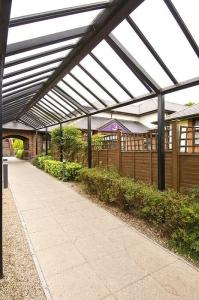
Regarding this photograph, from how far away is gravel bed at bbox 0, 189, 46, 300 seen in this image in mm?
2854

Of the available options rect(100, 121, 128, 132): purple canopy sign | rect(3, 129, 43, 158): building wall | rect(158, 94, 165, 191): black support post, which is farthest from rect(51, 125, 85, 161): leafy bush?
rect(3, 129, 43, 158): building wall

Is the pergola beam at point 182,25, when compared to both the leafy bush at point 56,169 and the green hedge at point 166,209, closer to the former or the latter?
the green hedge at point 166,209

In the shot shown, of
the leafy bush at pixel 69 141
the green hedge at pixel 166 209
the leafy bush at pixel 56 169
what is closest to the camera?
the green hedge at pixel 166 209

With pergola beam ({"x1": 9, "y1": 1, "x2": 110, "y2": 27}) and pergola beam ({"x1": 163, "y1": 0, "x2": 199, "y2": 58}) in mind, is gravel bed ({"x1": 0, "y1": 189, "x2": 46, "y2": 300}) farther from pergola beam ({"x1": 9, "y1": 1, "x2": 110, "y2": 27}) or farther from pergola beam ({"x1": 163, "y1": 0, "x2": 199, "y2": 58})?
pergola beam ({"x1": 163, "y1": 0, "x2": 199, "y2": 58})

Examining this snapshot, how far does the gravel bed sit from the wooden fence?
397 centimetres

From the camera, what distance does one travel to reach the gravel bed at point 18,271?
2854mm

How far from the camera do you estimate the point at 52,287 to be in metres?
2.99

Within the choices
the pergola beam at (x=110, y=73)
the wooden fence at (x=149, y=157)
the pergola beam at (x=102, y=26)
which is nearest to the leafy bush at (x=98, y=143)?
the wooden fence at (x=149, y=157)

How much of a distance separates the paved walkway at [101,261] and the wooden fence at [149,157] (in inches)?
76.9

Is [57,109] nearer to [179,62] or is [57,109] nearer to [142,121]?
[179,62]

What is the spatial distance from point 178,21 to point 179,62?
1.00m

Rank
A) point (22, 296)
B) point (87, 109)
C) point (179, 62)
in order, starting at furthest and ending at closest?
point (87, 109) → point (179, 62) → point (22, 296)

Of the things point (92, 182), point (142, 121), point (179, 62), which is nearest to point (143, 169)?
point (92, 182)

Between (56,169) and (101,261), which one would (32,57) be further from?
(56,169)
